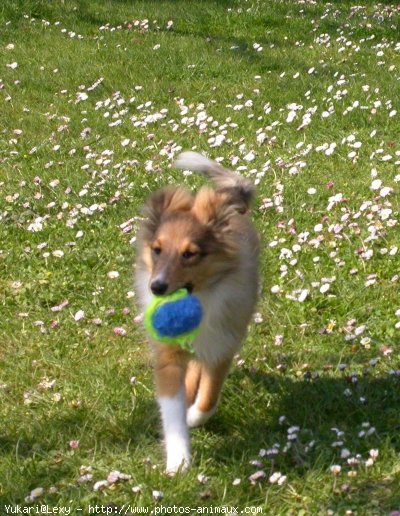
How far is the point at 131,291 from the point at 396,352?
1736 mm

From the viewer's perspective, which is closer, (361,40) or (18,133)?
(18,133)

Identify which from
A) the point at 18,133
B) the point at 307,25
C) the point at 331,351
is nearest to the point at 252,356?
the point at 331,351

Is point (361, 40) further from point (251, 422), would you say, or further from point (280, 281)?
point (251, 422)

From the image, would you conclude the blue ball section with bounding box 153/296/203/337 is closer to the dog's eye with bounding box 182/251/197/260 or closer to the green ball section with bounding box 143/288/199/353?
the green ball section with bounding box 143/288/199/353

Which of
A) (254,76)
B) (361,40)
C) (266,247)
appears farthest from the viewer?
(361,40)

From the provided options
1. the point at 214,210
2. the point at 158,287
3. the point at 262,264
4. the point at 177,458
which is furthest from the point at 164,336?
the point at 262,264

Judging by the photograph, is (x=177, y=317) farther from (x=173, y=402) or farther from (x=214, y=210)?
(x=214, y=210)

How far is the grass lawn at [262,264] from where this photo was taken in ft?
13.1

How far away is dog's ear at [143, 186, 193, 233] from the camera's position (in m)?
4.40

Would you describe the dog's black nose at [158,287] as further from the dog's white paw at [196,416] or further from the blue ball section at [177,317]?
the dog's white paw at [196,416]

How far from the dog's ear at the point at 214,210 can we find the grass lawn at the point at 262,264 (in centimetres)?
92

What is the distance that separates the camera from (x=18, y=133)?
350 inches

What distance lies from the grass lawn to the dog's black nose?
0.75 m

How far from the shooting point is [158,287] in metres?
3.95
